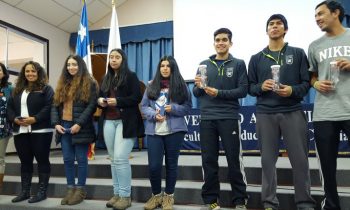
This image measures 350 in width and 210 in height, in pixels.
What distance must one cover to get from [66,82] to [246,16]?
3406 mm

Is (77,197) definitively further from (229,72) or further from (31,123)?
(229,72)

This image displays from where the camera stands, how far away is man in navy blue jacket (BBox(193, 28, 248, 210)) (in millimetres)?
2426

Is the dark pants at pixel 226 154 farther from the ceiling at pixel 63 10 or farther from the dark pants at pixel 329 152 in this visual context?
the ceiling at pixel 63 10

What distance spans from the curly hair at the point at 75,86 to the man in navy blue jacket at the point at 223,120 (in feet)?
3.52

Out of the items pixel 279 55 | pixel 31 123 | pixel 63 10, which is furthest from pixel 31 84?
pixel 63 10

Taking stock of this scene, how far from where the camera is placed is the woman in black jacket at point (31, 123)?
2975 millimetres

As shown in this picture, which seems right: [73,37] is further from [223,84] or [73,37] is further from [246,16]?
[223,84]

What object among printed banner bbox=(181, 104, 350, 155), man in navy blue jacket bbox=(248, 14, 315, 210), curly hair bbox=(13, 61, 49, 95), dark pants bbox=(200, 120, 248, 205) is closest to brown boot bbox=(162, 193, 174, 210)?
dark pants bbox=(200, 120, 248, 205)

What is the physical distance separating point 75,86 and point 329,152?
7.17 ft

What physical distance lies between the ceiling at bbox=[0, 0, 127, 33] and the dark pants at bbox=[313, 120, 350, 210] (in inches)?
206

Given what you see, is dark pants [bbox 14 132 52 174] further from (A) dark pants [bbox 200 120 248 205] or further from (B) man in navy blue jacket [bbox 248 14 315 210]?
(B) man in navy blue jacket [bbox 248 14 315 210]

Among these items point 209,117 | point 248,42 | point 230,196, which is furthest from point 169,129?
point 248,42

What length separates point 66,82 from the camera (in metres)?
2.96

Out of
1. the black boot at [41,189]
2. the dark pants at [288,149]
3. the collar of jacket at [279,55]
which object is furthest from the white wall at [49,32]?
the dark pants at [288,149]
